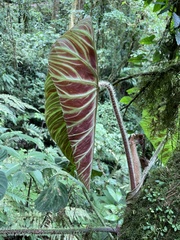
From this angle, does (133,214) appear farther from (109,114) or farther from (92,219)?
(109,114)

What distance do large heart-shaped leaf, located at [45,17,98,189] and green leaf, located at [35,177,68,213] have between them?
0.14 meters

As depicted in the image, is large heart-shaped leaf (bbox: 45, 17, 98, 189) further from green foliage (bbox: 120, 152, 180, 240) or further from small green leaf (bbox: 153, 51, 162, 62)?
small green leaf (bbox: 153, 51, 162, 62)

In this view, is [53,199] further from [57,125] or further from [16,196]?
[16,196]

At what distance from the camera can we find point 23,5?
4414mm

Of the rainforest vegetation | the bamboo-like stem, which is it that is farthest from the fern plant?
the bamboo-like stem

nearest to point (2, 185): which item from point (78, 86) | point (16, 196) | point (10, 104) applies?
point (78, 86)

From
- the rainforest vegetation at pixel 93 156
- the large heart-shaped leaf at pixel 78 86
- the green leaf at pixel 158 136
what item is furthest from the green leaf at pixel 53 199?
the green leaf at pixel 158 136

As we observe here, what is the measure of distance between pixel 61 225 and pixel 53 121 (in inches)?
13.7

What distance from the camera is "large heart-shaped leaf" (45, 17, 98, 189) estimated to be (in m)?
0.42

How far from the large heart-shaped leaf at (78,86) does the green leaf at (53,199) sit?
143 mm

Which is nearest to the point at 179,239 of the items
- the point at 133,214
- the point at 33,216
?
the point at 133,214

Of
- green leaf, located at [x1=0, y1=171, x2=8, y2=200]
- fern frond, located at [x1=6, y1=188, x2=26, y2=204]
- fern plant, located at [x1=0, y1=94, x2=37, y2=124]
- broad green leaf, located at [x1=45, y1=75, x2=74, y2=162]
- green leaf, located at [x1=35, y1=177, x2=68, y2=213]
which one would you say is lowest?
fern frond, located at [x1=6, y1=188, x2=26, y2=204]

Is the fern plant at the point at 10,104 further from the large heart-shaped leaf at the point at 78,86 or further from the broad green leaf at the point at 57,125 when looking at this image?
the large heart-shaped leaf at the point at 78,86

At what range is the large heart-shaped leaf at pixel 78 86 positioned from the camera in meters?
0.42
